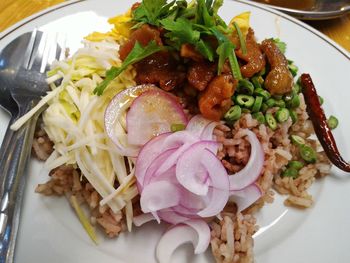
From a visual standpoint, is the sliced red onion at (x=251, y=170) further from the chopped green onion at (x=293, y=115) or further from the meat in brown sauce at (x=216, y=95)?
the chopped green onion at (x=293, y=115)

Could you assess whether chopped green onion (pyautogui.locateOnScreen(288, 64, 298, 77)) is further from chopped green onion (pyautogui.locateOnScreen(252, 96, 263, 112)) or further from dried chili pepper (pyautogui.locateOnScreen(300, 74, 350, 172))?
chopped green onion (pyautogui.locateOnScreen(252, 96, 263, 112))

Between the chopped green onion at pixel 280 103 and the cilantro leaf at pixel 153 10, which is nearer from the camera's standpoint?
the cilantro leaf at pixel 153 10

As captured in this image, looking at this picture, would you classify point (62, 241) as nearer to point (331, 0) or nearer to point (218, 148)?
point (218, 148)

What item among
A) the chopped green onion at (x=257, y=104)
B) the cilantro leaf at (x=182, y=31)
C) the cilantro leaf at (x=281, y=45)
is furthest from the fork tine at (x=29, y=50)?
the cilantro leaf at (x=281, y=45)

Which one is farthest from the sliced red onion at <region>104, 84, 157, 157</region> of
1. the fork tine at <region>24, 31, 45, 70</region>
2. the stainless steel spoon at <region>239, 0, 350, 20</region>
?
the stainless steel spoon at <region>239, 0, 350, 20</region>

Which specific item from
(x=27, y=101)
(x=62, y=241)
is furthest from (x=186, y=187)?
(x=27, y=101)
